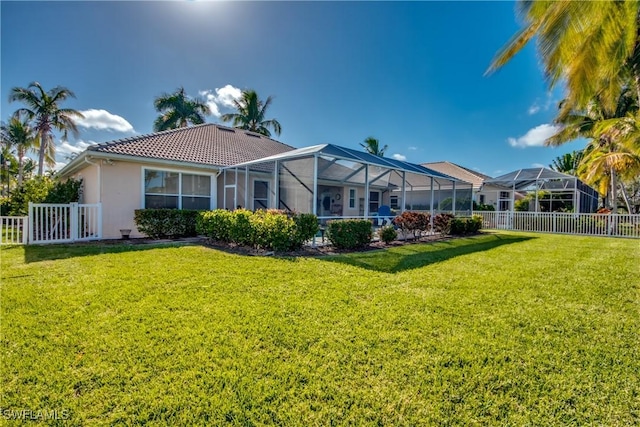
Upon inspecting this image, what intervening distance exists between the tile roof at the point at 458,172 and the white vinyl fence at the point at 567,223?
6045 millimetres

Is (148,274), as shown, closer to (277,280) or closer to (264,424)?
(277,280)

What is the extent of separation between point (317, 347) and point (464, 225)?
41.9ft

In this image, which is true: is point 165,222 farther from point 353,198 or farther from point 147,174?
point 353,198

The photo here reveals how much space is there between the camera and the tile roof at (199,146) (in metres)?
10.7

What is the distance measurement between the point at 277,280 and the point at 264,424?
321 centimetres

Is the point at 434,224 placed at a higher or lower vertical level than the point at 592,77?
lower

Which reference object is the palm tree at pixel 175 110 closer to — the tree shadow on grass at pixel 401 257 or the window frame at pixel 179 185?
the window frame at pixel 179 185

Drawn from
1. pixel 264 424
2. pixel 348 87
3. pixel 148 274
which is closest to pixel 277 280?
pixel 148 274

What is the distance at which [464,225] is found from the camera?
1370 cm

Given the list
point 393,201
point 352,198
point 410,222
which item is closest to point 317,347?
point 410,222

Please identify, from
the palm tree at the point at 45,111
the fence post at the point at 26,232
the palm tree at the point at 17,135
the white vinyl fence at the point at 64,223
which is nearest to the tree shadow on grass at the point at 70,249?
the fence post at the point at 26,232

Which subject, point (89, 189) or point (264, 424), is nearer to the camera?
→ point (264, 424)

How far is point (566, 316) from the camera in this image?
3.91 meters

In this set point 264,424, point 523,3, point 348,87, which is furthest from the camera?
point 348,87
